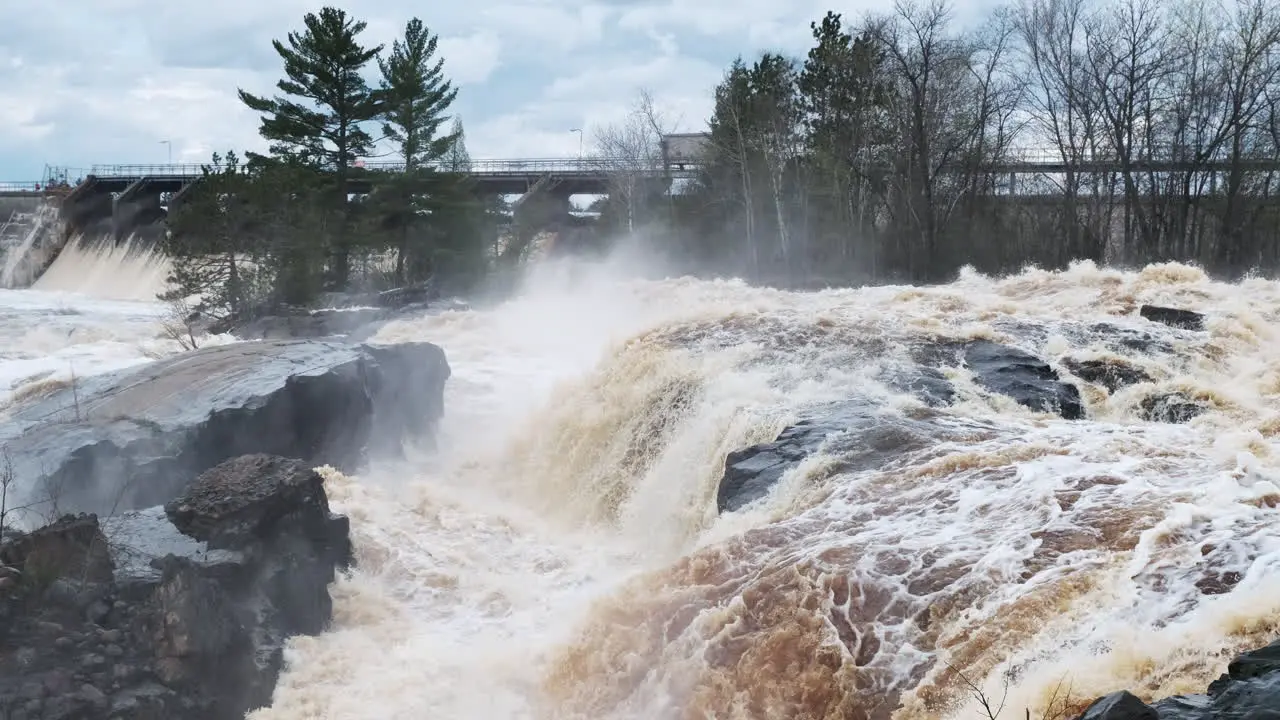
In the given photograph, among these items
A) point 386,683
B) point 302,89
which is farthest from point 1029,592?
point 302,89

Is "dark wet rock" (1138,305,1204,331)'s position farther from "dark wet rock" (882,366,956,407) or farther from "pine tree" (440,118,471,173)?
"pine tree" (440,118,471,173)

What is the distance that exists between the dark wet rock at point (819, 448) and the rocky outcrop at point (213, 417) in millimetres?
5914

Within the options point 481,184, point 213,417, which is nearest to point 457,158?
point 481,184

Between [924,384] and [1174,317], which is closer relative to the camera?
[924,384]

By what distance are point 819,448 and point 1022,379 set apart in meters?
3.86

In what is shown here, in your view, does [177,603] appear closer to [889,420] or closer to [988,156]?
[889,420]

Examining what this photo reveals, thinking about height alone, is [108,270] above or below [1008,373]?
below

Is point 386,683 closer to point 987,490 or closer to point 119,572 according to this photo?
point 119,572

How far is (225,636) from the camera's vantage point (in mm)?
8539

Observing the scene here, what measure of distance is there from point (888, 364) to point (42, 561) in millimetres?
9720

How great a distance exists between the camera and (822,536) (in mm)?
8438

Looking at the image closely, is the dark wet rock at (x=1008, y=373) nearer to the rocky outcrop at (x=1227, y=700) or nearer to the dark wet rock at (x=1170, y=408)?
the dark wet rock at (x=1170, y=408)

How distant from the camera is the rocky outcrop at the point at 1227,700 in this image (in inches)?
180

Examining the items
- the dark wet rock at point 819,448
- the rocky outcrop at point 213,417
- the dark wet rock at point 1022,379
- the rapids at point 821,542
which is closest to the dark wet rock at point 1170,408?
Result: the rapids at point 821,542
